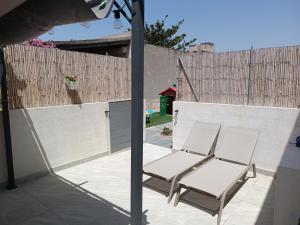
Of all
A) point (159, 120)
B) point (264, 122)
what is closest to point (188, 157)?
point (264, 122)

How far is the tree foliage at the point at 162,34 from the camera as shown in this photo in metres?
29.8

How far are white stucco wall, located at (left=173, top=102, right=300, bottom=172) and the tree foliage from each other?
24.7 metres

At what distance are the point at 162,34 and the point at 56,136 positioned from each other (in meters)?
26.2

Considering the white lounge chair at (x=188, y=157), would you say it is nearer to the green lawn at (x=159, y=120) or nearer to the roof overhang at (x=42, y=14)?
the roof overhang at (x=42, y=14)

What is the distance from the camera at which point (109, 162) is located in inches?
279

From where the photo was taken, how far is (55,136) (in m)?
6.27

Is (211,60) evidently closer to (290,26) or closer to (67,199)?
(290,26)

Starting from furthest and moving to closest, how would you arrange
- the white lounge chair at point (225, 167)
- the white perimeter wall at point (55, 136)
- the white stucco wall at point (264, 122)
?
the white stucco wall at point (264, 122)
the white perimeter wall at point (55, 136)
the white lounge chair at point (225, 167)

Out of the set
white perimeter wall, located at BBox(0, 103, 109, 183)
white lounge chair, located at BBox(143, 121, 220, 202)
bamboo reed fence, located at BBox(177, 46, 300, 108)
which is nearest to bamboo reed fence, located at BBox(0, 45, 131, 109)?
white perimeter wall, located at BBox(0, 103, 109, 183)

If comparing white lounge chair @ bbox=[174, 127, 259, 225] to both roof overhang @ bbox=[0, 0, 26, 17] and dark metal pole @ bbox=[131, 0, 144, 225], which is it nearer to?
dark metal pole @ bbox=[131, 0, 144, 225]

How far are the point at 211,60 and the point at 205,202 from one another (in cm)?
403

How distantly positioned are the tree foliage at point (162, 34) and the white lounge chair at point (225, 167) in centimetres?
2535

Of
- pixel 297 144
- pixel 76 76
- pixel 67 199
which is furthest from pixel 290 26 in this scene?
pixel 67 199

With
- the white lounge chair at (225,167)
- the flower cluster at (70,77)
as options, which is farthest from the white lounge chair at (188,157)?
the flower cluster at (70,77)
